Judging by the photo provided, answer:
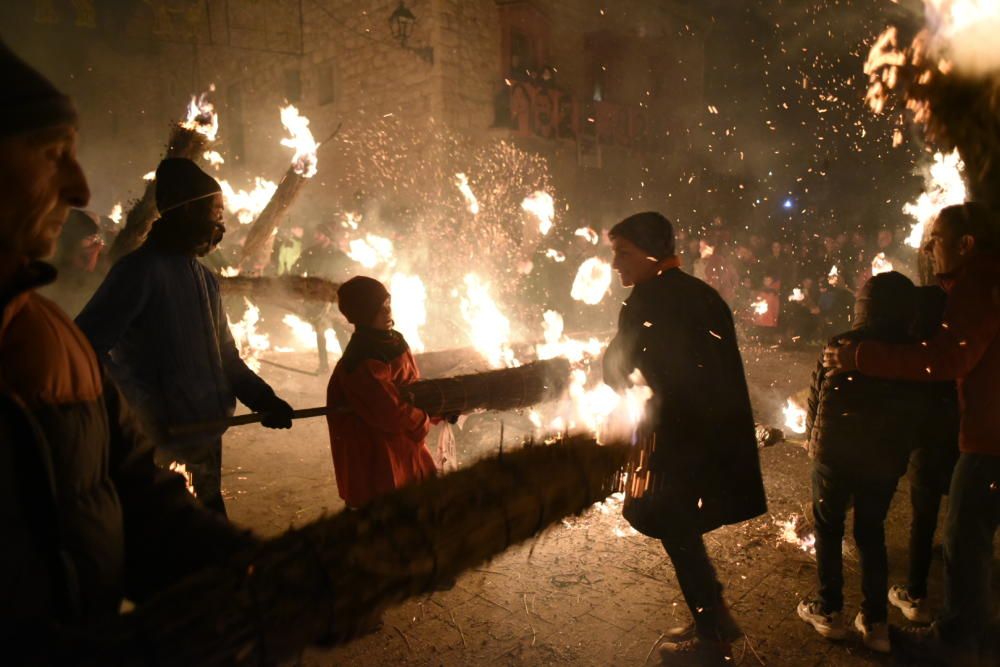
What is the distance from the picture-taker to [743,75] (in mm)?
21453

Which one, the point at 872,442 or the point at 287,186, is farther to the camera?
the point at 287,186

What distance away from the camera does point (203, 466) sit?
3326 millimetres

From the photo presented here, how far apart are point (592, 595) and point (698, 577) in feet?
3.19

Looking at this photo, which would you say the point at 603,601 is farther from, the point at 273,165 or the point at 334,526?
the point at 273,165

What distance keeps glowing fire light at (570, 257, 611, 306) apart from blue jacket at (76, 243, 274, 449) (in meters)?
10.4

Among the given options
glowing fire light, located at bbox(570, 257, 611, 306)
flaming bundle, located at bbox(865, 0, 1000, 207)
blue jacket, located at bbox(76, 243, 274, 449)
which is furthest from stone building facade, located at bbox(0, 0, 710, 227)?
blue jacket, located at bbox(76, 243, 274, 449)

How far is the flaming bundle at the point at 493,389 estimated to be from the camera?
410cm

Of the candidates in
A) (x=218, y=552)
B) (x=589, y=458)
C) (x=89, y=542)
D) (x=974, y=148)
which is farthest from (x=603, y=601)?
(x=974, y=148)

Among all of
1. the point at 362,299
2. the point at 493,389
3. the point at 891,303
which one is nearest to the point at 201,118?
the point at 362,299

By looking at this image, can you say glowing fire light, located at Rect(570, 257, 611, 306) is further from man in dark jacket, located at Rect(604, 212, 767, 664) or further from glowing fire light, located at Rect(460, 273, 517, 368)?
man in dark jacket, located at Rect(604, 212, 767, 664)

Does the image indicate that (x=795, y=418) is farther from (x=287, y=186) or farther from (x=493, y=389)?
(x=287, y=186)

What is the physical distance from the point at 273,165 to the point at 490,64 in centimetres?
891

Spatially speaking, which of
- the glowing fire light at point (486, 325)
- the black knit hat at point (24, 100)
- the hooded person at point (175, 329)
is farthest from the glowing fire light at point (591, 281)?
the black knit hat at point (24, 100)

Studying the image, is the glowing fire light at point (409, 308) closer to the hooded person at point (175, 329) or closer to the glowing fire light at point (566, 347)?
the glowing fire light at point (566, 347)
